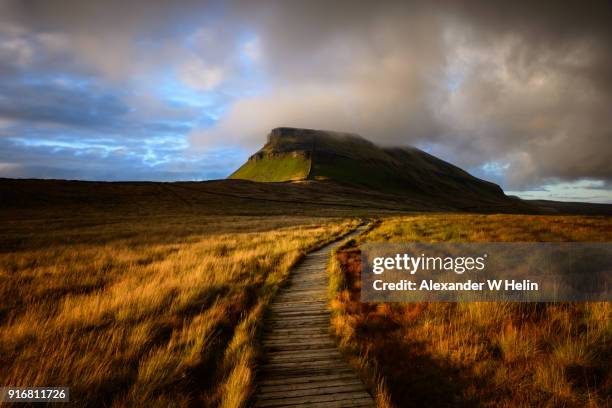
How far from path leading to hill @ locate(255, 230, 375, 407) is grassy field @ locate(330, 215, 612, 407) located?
13.5 inches

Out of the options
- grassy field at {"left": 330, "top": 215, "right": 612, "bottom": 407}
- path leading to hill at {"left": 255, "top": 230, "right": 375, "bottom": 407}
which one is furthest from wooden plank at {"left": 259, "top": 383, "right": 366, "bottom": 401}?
grassy field at {"left": 330, "top": 215, "right": 612, "bottom": 407}

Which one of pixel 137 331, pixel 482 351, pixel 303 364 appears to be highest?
pixel 482 351

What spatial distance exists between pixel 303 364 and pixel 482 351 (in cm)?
307

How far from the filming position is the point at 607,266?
10477 millimetres

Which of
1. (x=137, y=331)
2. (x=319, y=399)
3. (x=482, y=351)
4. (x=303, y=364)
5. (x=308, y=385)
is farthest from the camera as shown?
(x=137, y=331)

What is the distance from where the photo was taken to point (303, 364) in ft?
18.6

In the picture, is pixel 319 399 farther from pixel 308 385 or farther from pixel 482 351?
pixel 482 351

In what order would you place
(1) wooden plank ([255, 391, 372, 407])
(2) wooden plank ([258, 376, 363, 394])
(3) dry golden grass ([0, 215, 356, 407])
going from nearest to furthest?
(3) dry golden grass ([0, 215, 356, 407]) → (1) wooden plank ([255, 391, 372, 407]) → (2) wooden plank ([258, 376, 363, 394])

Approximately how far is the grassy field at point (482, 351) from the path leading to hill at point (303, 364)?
343mm

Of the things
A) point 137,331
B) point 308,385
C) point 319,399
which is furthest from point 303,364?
point 137,331

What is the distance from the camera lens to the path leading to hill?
183 inches

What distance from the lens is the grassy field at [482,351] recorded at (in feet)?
14.6

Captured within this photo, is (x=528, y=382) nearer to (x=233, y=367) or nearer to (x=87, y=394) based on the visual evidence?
(x=233, y=367)

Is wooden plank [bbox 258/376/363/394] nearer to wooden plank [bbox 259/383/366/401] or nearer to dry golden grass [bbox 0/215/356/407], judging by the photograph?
wooden plank [bbox 259/383/366/401]
